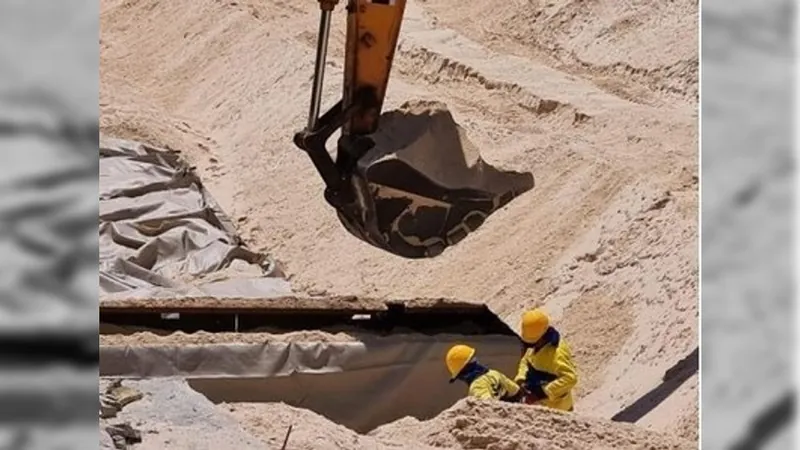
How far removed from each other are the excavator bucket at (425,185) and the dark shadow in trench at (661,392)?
1.95m

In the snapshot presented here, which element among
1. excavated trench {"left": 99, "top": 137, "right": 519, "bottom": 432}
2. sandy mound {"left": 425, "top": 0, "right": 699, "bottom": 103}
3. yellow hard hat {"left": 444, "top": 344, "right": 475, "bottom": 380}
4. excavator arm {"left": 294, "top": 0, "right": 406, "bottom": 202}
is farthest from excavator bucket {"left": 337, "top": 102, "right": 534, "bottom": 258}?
sandy mound {"left": 425, "top": 0, "right": 699, "bottom": 103}

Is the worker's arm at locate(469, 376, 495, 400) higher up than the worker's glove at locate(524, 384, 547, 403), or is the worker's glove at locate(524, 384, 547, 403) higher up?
the worker's arm at locate(469, 376, 495, 400)

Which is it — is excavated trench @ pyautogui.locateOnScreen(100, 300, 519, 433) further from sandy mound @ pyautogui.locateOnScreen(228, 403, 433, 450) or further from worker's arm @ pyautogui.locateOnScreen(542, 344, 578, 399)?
worker's arm @ pyautogui.locateOnScreen(542, 344, 578, 399)

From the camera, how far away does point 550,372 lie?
5.84 m

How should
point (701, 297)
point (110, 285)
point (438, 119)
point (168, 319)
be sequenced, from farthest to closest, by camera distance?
point (438, 119) < point (110, 285) < point (168, 319) < point (701, 297)

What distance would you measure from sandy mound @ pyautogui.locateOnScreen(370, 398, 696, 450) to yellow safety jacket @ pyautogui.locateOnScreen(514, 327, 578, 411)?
44 centimetres

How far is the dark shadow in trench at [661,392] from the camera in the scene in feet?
21.5

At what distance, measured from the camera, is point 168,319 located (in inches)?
276

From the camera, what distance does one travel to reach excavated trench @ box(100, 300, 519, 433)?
638 centimetres

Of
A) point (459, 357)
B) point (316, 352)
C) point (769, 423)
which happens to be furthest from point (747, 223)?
point (316, 352)

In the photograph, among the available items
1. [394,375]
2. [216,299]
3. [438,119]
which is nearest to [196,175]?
[438,119]

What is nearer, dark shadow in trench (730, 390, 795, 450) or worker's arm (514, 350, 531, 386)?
dark shadow in trench (730, 390, 795, 450)

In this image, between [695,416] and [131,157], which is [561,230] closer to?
[695,416]

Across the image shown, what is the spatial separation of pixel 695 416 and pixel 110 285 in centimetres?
363
